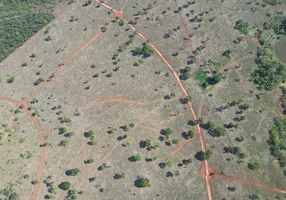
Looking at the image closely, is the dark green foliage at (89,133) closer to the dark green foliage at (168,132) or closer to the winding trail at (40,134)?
the winding trail at (40,134)

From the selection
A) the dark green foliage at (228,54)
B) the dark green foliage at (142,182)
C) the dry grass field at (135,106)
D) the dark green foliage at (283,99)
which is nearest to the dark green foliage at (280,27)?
the dry grass field at (135,106)

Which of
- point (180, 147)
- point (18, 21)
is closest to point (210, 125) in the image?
point (180, 147)

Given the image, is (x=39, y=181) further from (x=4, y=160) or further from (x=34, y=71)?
(x=34, y=71)

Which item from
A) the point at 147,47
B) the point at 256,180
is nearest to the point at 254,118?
the point at 256,180

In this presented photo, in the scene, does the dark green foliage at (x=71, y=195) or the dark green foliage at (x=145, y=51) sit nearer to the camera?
the dark green foliage at (x=71, y=195)

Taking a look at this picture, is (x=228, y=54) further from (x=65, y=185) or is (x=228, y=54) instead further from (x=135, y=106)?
(x=65, y=185)

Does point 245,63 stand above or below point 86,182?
above
